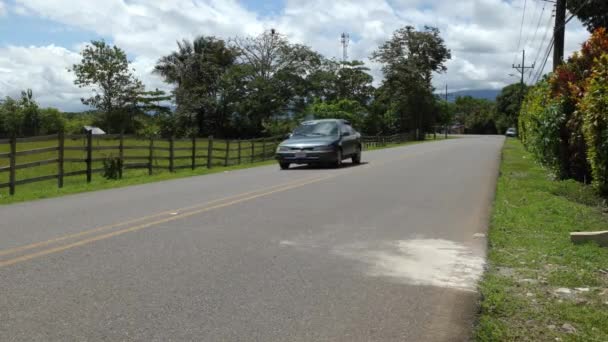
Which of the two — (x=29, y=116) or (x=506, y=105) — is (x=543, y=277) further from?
(x=506, y=105)

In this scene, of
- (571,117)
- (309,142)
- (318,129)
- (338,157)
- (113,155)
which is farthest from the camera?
(318,129)

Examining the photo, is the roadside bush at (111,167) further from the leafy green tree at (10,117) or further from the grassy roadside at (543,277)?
the leafy green tree at (10,117)

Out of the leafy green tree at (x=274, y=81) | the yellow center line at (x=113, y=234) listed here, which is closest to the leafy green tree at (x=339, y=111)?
the leafy green tree at (x=274, y=81)

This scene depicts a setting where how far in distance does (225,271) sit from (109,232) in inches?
102

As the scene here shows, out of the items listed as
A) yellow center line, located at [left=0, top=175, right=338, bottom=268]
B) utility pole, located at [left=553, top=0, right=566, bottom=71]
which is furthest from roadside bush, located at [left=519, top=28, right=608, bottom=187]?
utility pole, located at [left=553, top=0, right=566, bottom=71]

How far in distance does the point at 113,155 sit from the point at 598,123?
1371cm

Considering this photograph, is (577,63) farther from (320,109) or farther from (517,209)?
(320,109)

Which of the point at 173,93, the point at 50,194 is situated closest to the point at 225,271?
the point at 50,194

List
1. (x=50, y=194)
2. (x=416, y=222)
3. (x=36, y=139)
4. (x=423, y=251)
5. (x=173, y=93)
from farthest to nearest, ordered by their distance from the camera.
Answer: (x=173, y=93)
(x=36, y=139)
(x=50, y=194)
(x=416, y=222)
(x=423, y=251)

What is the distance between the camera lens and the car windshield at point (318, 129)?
2119 cm

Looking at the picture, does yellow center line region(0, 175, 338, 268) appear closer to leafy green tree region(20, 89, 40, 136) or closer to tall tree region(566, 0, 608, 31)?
tall tree region(566, 0, 608, 31)

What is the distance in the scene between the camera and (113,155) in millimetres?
18750

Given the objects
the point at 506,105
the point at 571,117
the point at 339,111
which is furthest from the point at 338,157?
the point at 506,105

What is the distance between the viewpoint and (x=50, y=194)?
13.2 m
